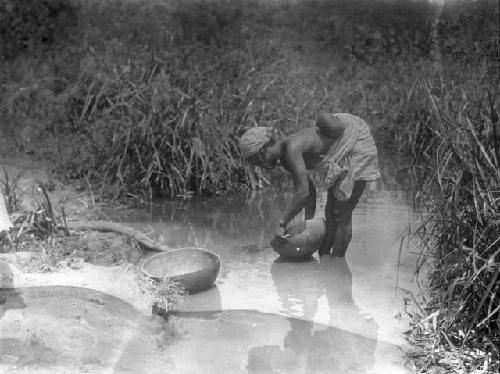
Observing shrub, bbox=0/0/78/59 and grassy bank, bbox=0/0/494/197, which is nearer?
grassy bank, bbox=0/0/494/197

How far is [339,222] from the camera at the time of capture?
625 cm

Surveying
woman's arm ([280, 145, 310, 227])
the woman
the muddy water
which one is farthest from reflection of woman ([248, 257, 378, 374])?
woman's arm ([280, 145, 310, 227])

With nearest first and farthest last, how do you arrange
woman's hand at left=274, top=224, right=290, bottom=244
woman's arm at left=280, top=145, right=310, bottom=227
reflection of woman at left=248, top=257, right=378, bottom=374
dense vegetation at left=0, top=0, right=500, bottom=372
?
dense vegetation at left=0, top=0, right=500, bottom=372 < reflection of woman at left=248, top=257, right=378, bottom=374 < woman's arm at left=280, top=145, right=310, bottom=227 < woman's hand at left=274, top=224, right=290, bottom=244

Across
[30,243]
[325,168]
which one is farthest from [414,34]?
[30,243]

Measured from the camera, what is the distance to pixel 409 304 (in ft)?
17.6

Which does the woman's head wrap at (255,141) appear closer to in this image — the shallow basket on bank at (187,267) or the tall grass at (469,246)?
the shallow basket on bank at (187,267)

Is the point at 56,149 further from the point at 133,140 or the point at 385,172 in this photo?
the point at 385,172

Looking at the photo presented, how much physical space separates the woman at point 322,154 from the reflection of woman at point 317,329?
441 mm

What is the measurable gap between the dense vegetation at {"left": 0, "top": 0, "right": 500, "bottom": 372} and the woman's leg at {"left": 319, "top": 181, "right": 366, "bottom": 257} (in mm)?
646

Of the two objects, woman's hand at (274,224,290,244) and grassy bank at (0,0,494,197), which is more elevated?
grassy bank at (0,0,494,197)

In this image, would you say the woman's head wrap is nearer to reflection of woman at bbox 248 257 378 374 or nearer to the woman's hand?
the woman's hand

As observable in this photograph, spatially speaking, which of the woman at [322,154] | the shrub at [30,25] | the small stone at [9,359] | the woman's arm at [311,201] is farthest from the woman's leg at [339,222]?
the shrub at [30,25]

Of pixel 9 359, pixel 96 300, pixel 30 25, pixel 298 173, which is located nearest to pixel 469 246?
pixel 298 173

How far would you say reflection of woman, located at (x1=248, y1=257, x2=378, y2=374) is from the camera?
462 cm
